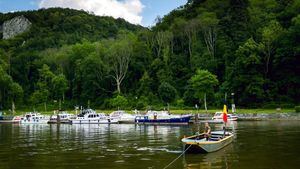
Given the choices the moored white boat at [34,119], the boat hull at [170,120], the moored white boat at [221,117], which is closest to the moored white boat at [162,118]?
the boat hull at [170,120]

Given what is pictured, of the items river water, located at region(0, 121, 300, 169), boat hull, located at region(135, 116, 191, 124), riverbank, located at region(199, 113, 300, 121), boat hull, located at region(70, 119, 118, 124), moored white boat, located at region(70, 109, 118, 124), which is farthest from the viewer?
moored white boat, located at region(70, 109, 118, 124)

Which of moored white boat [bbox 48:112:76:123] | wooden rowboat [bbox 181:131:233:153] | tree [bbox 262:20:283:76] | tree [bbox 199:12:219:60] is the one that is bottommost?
wooden rowboat [bbox 181:131:233:153]

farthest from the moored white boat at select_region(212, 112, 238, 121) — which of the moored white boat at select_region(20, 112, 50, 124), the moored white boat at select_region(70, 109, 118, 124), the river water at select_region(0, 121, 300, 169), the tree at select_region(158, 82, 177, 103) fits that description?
the moored white boat at select_region(20, 112, 50, 124)

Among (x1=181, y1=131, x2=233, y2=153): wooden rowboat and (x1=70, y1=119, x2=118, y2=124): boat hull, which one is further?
(x1=70, y1=119, x2=118, y2=124): boat hull

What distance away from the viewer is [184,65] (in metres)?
125

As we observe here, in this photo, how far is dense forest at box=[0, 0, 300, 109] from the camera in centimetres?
9662

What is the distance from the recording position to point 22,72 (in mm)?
157625

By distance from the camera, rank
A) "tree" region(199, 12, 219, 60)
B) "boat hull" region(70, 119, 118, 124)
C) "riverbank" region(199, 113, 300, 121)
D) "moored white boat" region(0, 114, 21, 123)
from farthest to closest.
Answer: "tree" region(199, 12, 219, 60) → "moored white boat" region(0, 114, 21, 123) → "boat hull" region(70, 119, 118, 124) → "riverbank" region(199, 113, 300, 121)

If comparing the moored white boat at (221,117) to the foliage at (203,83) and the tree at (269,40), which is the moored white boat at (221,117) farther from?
the tree at (269,40)

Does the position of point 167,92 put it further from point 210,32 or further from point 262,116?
point 262,116

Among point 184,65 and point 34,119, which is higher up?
point 184,65

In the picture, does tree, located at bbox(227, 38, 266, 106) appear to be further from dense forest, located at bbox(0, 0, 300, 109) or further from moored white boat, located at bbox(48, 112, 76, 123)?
moored white boat, located at bbox(48, 112, 76, 123)

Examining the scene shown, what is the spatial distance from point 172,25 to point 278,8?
37.2m

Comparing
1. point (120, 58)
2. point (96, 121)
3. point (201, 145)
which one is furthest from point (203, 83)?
point (201, 145)
